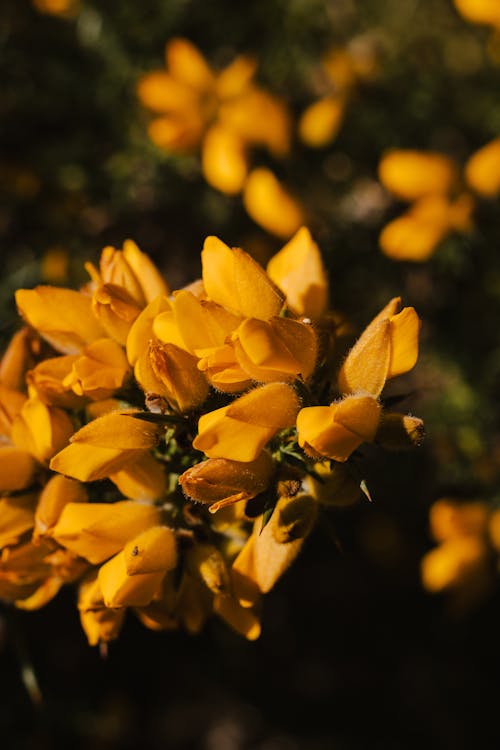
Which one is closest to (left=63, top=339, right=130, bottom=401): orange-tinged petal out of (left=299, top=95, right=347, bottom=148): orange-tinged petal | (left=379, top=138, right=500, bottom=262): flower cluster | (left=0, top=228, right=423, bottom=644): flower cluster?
(left=0, top=228, right=423, bottom=644): flower cluster

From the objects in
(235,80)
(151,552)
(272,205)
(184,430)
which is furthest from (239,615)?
(235,80)

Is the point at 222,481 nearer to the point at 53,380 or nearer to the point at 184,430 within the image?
the point at 184,430

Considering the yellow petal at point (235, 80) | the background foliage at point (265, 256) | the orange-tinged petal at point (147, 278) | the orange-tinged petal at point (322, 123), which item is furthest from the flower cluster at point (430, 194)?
the orange-tinged petal at point (147, 278)

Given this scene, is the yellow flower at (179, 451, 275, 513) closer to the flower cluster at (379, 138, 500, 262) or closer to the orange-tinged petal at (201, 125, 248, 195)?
the flower cluster at (379, 138, 500, 262)

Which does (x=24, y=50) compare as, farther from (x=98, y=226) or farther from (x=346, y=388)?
(x=346, y=388)

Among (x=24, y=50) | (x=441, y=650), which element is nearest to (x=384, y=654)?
(x=441, y=650)

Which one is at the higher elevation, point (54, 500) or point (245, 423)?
point (245, 423)
